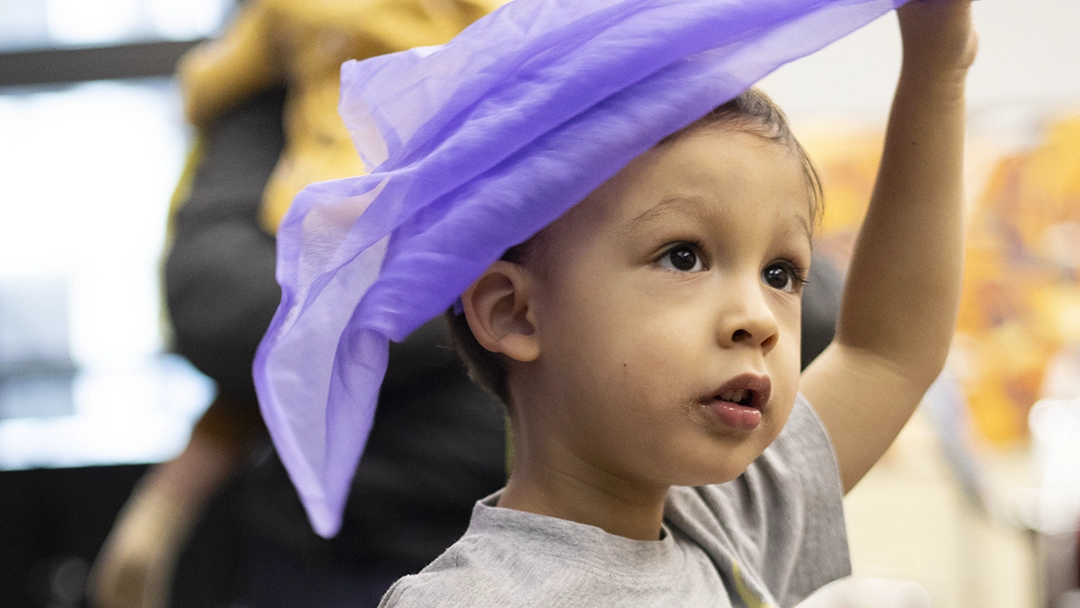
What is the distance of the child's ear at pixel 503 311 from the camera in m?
0.55

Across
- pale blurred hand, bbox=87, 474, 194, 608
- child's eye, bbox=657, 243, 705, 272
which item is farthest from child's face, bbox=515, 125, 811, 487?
pale blurred hand, bbox=87, 474, 194, 608

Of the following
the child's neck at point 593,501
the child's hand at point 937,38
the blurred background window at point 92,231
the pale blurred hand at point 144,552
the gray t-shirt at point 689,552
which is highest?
the child's hand at point 937,38

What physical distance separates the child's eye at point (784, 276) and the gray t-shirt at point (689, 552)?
12cm

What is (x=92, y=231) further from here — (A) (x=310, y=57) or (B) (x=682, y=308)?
(B) (x=682, y=308)

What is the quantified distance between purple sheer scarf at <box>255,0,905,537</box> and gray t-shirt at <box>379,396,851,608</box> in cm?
11

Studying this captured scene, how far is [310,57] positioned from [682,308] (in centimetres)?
62

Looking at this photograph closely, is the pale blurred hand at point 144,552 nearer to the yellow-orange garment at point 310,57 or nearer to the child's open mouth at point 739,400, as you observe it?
the yellow-orange garment at point 310,57

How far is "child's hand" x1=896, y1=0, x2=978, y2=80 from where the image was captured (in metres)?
0.58

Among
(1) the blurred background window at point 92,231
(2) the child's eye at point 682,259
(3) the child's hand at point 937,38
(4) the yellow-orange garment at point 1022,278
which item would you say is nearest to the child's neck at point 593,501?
(2) the child's eye at point 682,259

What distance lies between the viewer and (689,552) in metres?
0.59

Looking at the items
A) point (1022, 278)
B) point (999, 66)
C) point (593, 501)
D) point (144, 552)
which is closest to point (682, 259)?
point (593, 501)

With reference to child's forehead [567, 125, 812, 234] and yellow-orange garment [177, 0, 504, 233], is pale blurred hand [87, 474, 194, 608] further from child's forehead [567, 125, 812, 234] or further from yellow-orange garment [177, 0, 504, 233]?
child's forehead [567, 125, 812, 234]

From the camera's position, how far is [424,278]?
494 mm

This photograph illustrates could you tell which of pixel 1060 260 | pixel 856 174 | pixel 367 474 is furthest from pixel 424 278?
pixel 1060 260
